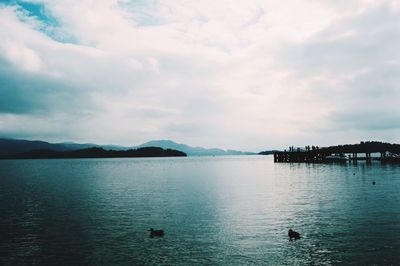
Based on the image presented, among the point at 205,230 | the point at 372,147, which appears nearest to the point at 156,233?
the point at 205,230

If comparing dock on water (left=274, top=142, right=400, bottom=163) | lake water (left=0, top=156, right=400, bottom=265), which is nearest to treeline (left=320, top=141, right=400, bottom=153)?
dock on water (left=274, top=142, right=400, bottom=163)

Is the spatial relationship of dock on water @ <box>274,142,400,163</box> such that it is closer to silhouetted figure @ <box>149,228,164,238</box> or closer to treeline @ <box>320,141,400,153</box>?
treeline @ <box>320,141,400,153</box>

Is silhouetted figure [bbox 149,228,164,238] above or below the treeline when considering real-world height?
below

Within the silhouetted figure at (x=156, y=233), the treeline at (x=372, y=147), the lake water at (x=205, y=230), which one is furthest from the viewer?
the treeline at (x=372, y=147)

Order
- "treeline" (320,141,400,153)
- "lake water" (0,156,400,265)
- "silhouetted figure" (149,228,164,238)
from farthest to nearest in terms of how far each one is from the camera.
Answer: "treeline" (320,141,400,153) → "silhouetted figure" (149,228,164,238) → "lake water" (0,156,400,265)

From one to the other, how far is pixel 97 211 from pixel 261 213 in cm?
1622

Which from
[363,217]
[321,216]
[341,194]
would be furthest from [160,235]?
[341,194]

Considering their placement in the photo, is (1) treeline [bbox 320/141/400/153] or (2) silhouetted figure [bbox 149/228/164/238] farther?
(1) treeline [bbox 320/141/400/153]

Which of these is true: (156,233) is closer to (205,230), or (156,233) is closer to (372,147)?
(205,230)

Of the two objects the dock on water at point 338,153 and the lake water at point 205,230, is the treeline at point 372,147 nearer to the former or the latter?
the dock on water at point 338,153

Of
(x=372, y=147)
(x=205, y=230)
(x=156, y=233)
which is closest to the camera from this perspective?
(x=156, y=233)

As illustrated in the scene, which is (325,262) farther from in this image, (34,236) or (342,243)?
(34,236)

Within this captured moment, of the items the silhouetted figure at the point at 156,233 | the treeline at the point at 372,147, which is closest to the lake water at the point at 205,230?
the silhouetted figure at the point at 156,233

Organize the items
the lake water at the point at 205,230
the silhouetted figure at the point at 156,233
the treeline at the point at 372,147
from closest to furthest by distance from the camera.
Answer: the lake water at the point at 205,230, the silhouetted figure at the point at 156,233, the treeline at the point at 372,147
